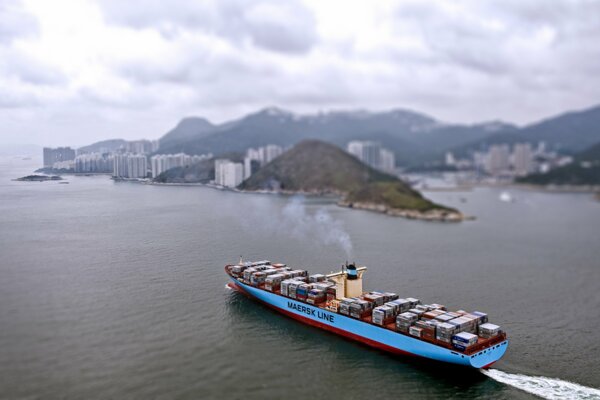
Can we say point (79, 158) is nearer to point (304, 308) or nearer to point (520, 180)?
point (304, 308)

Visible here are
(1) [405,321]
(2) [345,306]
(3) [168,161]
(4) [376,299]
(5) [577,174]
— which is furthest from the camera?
(5) [577,174]

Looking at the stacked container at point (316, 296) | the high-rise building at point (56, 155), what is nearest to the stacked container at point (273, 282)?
the stacked container at point (316, 296)

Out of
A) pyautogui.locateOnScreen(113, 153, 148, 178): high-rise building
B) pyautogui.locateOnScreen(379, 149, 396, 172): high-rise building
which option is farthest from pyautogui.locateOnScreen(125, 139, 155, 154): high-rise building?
pyautogui.locateOnScreen(379, 149, 396, 172): high-rise building

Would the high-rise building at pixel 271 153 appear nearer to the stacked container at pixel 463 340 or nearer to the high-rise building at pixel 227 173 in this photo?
the high-rise building at pixel 227 173

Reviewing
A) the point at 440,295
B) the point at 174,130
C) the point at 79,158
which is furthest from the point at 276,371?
the point at 174,130

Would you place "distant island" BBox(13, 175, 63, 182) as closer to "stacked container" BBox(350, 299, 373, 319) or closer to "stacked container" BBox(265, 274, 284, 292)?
"stacked container" BBox(265, 274, 284, 292)

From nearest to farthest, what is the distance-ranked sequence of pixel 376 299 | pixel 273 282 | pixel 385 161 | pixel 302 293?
pixel 376 299, pixel 302 293, pixel 273 282, pixel 385 161

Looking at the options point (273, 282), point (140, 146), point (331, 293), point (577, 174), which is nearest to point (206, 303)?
point (273, 282)

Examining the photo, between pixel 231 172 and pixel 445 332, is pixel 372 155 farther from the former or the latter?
pixel 445 332
